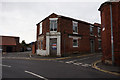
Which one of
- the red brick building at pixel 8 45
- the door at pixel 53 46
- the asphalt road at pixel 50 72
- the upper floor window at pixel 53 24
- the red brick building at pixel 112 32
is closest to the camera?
the asphalt road at pixel 50 72

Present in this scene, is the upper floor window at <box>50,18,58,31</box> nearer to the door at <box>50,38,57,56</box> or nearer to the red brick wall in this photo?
the door at <box>50,38,57,56</box>

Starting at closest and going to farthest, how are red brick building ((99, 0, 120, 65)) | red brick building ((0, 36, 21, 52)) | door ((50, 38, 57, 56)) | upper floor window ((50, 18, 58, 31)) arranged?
red brick building ((99, 0, 120, 65)) < door ((50, 38, 57, 56)) < upper floor window ((50, 18, 58, 31)) < red brick building ((0, 36, 21, 52))

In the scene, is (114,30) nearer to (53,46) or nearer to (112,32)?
(112,32)

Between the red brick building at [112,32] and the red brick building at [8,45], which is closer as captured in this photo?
the red brick building at [112,32]

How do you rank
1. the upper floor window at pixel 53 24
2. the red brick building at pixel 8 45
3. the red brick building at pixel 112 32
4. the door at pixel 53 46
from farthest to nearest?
1. the red brick building at pixel 8 45
2. the upper floor window at pixel 53 24
3. the door at pixel 53 46
4. the red brick building at pixel 112 32

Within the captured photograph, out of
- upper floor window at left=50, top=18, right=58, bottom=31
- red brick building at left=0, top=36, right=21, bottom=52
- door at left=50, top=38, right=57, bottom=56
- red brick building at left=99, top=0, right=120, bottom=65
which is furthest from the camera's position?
red brick building at left=0, top=36, right=21, bottom=52

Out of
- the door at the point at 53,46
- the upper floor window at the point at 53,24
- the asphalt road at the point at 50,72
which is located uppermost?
the upper floor window at the point at 53,24

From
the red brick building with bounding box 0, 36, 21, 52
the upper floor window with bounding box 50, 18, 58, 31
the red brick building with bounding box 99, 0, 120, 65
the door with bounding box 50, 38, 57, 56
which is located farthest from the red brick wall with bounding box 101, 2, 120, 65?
the red brick building with bounding box 0, 36, 21, 52

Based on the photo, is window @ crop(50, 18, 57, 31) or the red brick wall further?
window @ crop(50, 18, 57, 31)

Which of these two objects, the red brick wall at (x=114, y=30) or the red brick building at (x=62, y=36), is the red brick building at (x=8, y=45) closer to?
the red brick building at (x=62, y=36)

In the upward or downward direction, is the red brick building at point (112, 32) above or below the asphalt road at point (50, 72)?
above

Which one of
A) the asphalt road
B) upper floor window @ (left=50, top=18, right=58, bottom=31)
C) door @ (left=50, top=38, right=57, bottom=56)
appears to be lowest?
the asphalt road

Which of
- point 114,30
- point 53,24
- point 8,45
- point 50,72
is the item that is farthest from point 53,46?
point 8,45

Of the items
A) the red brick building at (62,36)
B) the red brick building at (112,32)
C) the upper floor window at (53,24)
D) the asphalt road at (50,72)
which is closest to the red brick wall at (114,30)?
the red brick building at (112,32)
